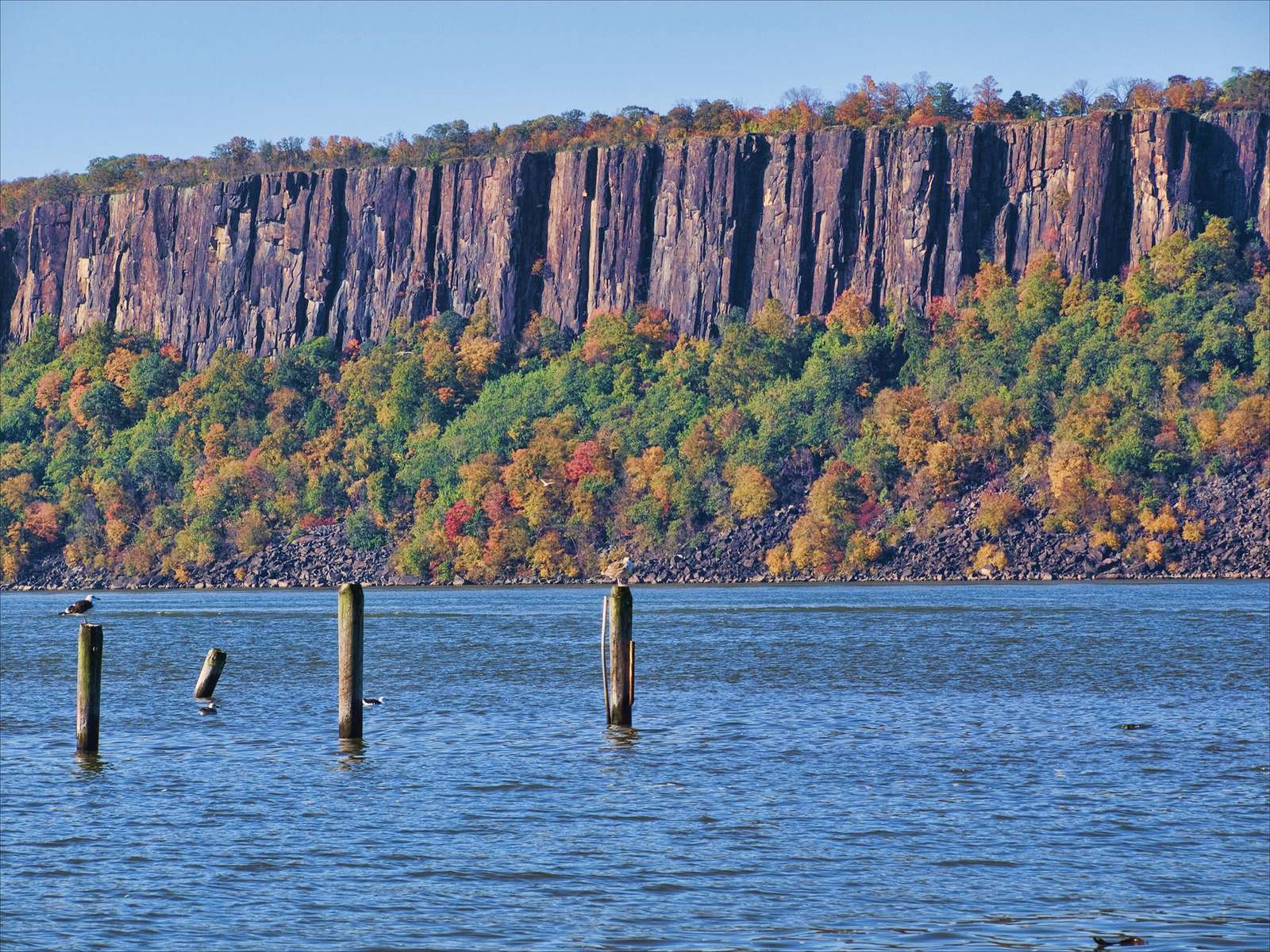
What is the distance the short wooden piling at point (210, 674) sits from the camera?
39.1 m

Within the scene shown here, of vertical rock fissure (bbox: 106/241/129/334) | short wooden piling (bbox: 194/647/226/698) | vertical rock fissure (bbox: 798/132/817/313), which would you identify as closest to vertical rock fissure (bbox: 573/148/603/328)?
vertical rock fissure (bbox: 798/132/817/313)

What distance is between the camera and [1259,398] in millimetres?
130000

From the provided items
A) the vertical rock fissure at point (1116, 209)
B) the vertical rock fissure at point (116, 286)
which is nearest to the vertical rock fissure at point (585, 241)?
the vertical rock fissure at point (1116, 209)

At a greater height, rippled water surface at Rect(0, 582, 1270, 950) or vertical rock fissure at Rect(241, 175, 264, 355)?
vertical rock fissure at Rect(241, 175, 264, 355)

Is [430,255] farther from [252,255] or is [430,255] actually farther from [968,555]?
[968,555]

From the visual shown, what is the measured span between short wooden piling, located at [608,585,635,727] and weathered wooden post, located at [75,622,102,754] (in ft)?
26.6

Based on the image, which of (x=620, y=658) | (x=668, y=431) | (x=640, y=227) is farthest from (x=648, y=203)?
(x=620, y=658)

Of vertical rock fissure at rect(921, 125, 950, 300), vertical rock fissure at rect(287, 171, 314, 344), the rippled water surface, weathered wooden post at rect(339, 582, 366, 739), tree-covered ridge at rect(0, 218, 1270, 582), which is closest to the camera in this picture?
the rippled water surface

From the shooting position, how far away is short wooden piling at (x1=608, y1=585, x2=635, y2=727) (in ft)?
101

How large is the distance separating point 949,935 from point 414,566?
129 metres

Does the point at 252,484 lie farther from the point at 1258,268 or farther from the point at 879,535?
the point at 1258,268

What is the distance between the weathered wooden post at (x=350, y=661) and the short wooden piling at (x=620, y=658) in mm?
4031

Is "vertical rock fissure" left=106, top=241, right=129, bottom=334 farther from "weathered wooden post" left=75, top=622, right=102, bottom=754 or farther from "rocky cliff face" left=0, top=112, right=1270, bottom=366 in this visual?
A: "weathered wooden post" left=75, top=622, right=102, bottom=754

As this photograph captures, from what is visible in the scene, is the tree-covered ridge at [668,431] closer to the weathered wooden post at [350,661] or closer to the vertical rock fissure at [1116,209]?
the vertical rock fissure at [1116,209]
